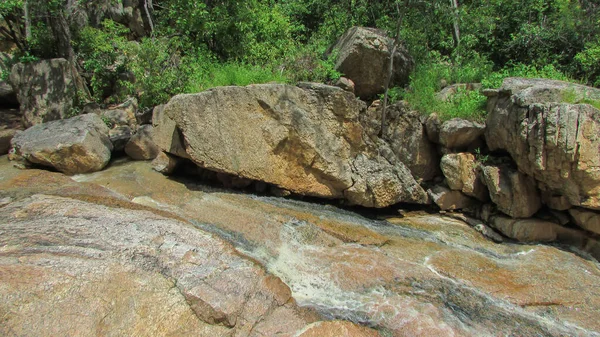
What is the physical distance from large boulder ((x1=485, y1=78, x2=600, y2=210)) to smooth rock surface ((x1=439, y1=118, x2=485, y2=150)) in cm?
28

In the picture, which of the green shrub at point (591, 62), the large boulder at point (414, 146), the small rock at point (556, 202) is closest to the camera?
the small rock at point (556, 202)

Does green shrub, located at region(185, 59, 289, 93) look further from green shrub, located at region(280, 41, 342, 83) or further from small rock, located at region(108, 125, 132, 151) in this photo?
small rock, located at region(108, 125, 132, 151)

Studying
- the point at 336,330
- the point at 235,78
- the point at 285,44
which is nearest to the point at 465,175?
the point at 336,330

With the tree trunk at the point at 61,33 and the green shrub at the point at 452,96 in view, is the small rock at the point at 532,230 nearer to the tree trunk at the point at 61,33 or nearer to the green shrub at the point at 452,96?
the green shrub at the point at 452,96

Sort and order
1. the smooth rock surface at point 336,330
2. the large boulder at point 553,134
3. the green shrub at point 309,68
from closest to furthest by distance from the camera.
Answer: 1. the smooth rock surface at point 336,330
2. the large boulder at point 553,134
3. the green shrub at point 309,68

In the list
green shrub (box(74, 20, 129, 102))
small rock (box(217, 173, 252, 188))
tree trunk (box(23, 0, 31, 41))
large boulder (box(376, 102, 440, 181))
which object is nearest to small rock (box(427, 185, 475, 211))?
large boulder (box(376, 102, 440, 181))

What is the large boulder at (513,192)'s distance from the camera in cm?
670

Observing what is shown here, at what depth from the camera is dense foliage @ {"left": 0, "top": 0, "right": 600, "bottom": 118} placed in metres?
8.37

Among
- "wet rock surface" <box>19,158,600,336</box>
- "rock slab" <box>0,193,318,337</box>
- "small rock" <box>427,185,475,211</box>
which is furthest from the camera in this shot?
"small rock" <box>427,185,475,211</box>

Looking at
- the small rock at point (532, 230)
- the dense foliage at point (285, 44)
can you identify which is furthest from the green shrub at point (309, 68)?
the small rock at point (532, 230)

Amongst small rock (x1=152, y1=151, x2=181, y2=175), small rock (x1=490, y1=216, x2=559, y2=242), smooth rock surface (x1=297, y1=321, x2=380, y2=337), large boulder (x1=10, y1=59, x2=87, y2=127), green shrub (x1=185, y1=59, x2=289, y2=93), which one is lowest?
small rock (x1=490, y1=216, x2=559, y2=242)

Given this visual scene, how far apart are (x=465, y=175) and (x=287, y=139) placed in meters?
3.53

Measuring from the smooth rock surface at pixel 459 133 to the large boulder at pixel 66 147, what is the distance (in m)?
6.65

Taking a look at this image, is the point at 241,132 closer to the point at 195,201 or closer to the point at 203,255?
the point at 195,201
